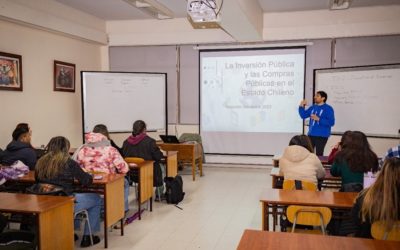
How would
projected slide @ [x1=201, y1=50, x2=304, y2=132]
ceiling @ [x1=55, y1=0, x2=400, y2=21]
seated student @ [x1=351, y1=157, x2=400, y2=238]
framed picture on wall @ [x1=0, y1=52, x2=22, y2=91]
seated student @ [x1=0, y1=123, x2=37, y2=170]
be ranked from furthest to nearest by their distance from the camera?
1. projected slide @ [x1=201, y1=50, x2=304, y2=132]
2. ceiling @ [x1=55, y1=0, x2=400, y2=21]
3. framed picture on wall @ [x1=0, y1=52, x2=22, y2=91]
4. seated student @ [x1=0, y1=123, x2=37, y2=170]
5. seated student @ [x1=351, y1=157, x2=400, y2=238]

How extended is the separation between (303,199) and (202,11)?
203cm

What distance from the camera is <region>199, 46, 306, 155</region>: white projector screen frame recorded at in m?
7.62

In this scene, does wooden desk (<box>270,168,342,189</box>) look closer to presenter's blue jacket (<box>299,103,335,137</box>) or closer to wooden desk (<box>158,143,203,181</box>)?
presenter's blue jacket (<box>299,103,335,137</box>)

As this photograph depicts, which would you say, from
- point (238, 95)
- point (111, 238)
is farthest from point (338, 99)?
point (111, 238)

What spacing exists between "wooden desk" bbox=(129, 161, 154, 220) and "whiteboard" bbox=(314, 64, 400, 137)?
362 centimetres

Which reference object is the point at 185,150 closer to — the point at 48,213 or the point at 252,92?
the point at 252,92

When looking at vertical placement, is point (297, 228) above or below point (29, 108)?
below

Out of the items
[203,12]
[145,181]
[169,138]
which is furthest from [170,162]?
[203,12]

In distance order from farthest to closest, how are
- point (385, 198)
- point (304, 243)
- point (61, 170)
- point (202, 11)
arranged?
point (202, 11) < point (61, 170) < point (385, 198) < point (304, 243)

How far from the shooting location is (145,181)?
4.77 meters

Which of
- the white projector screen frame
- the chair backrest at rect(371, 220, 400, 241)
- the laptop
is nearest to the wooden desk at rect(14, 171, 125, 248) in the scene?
the chair backrest at rect(371, 220, 400, 241)

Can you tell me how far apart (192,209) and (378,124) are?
131 inches

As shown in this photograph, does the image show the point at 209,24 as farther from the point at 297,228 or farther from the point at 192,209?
the point at 192,209

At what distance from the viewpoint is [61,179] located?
3.43 metres
